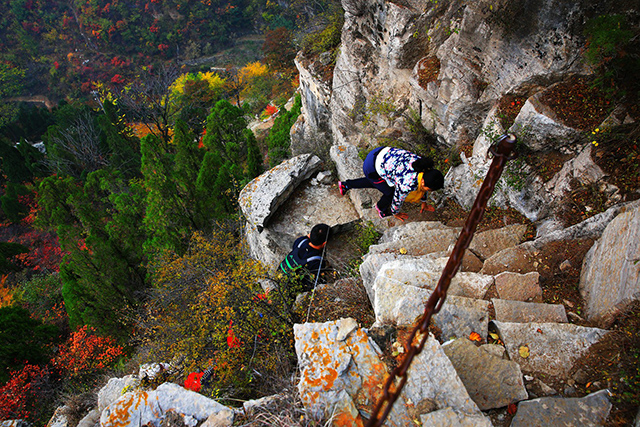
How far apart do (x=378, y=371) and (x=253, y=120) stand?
26376 millimetres

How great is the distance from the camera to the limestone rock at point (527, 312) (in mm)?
3188

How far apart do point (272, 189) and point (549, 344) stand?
5.98 m

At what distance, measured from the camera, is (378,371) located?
2.91 meters

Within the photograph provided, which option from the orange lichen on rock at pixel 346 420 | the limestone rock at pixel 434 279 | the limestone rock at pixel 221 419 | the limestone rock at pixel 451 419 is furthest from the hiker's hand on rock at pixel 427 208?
the limestone rock at pixel 221 419

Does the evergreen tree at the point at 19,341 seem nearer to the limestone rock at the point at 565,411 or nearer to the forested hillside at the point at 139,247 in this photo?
the forested hillside at the point at 139,247

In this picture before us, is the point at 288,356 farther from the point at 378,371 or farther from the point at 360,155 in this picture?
the point at 360,155

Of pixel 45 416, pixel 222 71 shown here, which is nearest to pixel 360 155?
pixel 45 416

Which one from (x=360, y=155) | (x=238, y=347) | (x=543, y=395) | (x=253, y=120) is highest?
(x=543, y=395)

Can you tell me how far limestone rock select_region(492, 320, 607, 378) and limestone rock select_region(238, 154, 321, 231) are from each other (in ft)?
17.9

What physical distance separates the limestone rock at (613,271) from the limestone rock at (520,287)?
1.46 feet

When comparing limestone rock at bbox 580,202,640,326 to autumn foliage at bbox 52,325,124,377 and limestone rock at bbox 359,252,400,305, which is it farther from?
autumn foliage at bbox 52,325,124,377

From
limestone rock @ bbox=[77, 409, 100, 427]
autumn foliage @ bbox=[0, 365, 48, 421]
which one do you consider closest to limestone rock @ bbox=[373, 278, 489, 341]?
limestone rock @ bbox=[77, 409, 100, 427]

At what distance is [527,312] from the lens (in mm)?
3246

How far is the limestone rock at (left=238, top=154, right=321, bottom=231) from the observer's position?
7461mm
